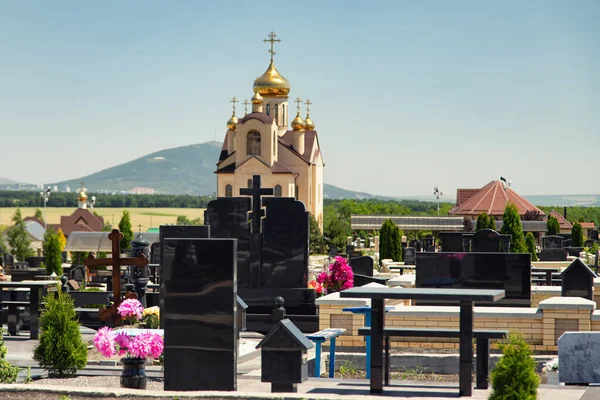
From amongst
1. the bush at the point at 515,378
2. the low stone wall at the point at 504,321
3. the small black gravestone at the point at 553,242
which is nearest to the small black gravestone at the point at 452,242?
the low stone wall at the point at 504,321

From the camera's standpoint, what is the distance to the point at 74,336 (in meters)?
12.6

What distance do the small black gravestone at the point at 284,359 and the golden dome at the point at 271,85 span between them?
74926mm

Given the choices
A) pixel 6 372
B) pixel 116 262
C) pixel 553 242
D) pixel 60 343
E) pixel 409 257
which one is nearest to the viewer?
pixel 6 372

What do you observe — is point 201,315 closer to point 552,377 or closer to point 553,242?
point 552,377

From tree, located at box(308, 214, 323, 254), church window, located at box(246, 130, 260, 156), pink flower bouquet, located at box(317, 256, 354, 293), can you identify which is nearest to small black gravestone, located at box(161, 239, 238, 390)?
pink flower bouquet, located at box(317, 256, 354, 293)

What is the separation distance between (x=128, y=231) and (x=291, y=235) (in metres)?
28.7

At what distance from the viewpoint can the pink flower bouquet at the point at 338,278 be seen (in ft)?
68.1

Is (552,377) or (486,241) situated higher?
(486,241)

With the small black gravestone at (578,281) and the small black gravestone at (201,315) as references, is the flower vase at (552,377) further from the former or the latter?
the small black gravestone at (578,281)

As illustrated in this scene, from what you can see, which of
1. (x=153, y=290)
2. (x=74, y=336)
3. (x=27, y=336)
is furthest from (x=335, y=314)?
(x=153, y=290)

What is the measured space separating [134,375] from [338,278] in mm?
9771

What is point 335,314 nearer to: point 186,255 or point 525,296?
point 525,296

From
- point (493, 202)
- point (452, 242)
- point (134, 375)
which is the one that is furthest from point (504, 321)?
point (493, 202)

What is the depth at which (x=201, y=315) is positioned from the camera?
36.4 ft
